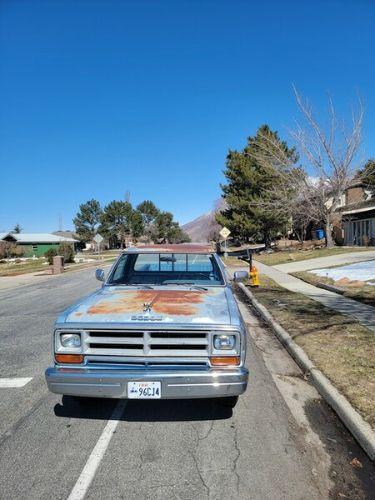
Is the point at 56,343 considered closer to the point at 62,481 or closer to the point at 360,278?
the point at 62,481

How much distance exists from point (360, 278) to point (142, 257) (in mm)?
11232

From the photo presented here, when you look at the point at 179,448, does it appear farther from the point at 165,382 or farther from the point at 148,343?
the point at 148,343

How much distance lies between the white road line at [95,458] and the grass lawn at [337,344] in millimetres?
2445

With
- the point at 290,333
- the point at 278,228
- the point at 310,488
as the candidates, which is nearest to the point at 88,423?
the point at 310,488

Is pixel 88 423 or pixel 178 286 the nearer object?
pixel 88 423

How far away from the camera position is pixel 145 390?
3.59 metres

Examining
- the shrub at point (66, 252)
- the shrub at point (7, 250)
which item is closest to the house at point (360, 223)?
the shrub at point (66, 252)

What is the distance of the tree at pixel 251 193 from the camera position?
137 ft

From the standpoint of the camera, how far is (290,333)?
7641mm

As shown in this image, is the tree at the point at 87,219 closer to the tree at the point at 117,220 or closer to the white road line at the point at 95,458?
the tree at the point at 117,220

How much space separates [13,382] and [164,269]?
2511 millimetres

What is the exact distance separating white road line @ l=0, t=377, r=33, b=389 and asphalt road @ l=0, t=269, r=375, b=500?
102 mm

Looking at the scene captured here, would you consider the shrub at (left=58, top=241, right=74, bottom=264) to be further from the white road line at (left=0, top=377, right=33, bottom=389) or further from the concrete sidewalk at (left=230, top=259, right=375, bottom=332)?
the white road line at (left=0, top=377, right=33, bottom=389)

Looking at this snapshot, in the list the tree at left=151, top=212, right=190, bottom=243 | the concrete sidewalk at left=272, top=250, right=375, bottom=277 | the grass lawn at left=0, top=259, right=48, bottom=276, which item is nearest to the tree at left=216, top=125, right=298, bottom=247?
the concrete sidewalk at left=272, top=250, right=375, bottom=277
